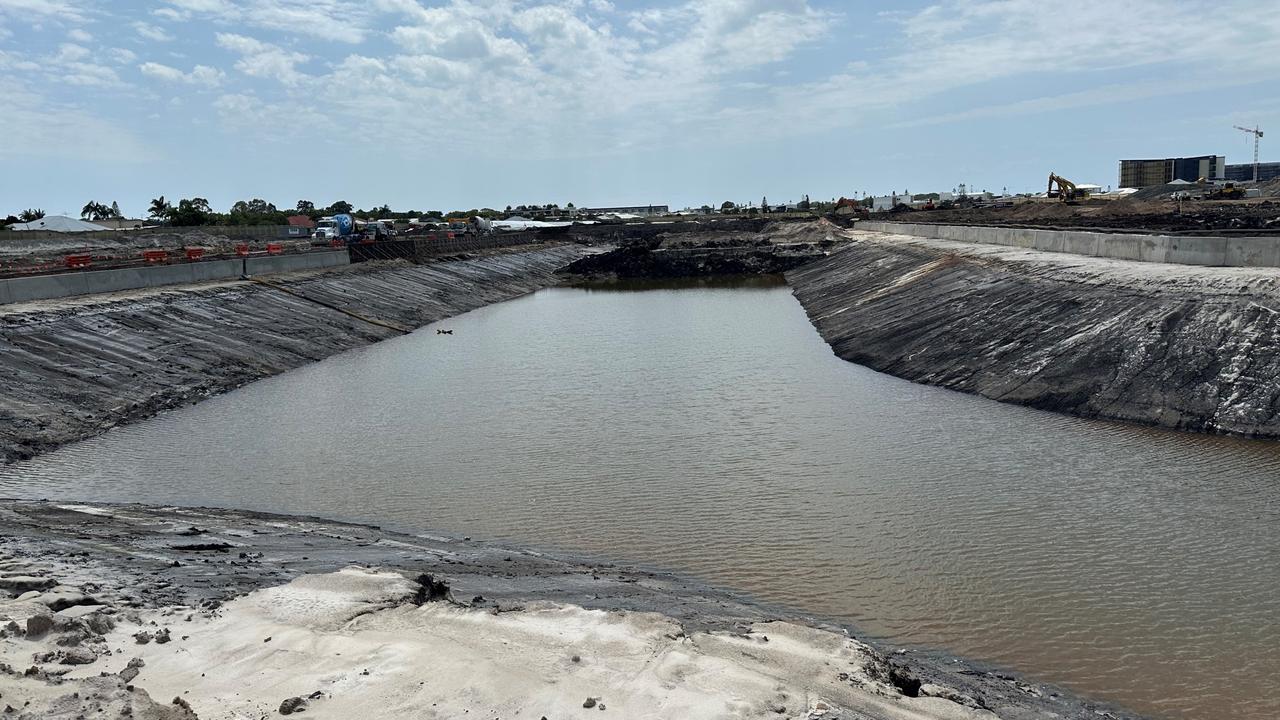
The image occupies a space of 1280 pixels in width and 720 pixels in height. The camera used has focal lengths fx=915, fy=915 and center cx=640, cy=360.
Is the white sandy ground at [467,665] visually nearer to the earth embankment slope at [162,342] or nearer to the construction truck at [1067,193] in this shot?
the earth embankment slope at [162,342]

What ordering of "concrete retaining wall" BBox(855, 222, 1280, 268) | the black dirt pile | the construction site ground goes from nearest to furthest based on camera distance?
"concrete retaining wall" BBox(855, 222, 1280, 268)
the construction site ground
the black dirt pile

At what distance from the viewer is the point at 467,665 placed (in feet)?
22.7

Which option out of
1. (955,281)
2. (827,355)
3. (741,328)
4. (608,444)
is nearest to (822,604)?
(608,444)

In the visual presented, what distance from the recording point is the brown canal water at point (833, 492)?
9750 millimetres

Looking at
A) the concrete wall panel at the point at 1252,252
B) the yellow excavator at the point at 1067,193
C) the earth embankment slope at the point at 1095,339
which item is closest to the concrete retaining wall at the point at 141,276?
the earth embankment slope at the point at 1095,339

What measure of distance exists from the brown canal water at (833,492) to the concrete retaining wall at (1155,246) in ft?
26.9

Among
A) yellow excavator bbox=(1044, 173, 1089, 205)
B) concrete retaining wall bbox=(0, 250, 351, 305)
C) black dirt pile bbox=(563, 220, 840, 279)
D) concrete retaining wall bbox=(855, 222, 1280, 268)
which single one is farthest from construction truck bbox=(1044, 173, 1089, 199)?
concrete retaining wall bbox=(0, 250, 351, 305)

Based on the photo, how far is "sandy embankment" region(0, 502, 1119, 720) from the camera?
20.9 feet

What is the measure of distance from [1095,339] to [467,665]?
18977mm

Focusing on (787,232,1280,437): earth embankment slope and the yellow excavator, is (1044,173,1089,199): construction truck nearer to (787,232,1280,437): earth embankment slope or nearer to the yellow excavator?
the yellow excavator

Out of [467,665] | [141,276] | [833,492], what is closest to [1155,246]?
[833,492]

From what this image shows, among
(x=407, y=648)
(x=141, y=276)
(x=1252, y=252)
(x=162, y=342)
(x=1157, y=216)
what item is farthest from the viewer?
(x=1157, y=216)

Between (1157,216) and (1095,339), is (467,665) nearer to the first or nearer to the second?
(1095,339)

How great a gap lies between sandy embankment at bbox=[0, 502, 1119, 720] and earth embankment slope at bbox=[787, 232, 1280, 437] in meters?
12.1
